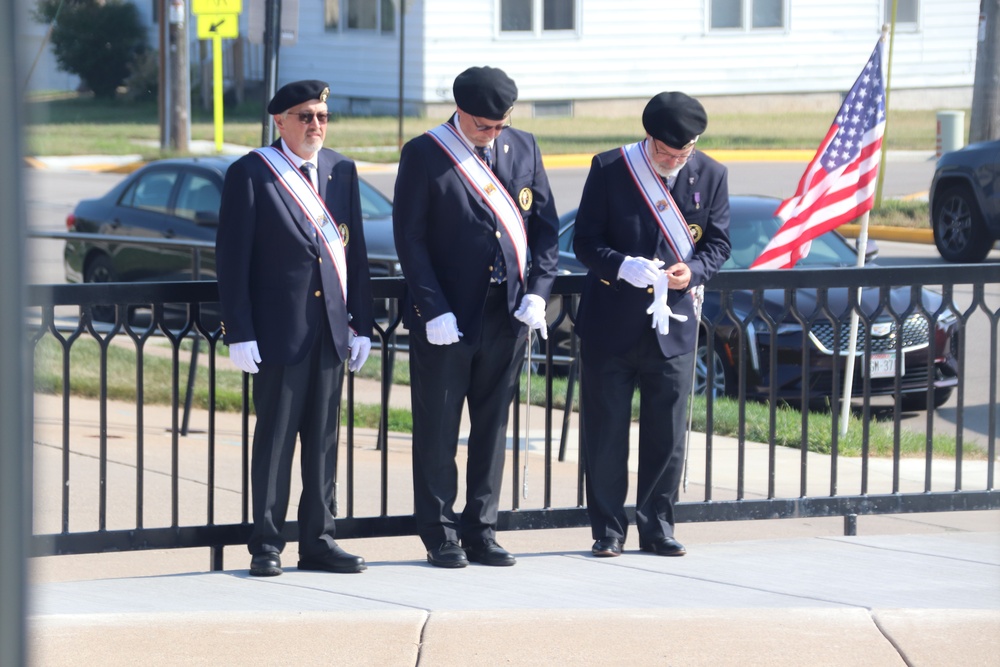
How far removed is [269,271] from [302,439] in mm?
626

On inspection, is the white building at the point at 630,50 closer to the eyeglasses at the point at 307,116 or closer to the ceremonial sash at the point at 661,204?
the ceremonial sash at the point at 661,204

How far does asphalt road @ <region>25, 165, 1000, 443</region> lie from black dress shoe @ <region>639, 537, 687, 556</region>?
3.94 meters

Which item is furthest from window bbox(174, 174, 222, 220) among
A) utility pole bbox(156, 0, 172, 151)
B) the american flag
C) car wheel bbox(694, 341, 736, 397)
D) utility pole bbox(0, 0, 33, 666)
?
utility pole bbox(156, 0, 172, 151)

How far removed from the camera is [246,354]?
16.7 feet

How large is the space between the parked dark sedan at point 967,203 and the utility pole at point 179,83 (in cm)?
1420

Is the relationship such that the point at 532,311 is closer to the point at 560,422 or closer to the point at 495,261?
the point at 495,261

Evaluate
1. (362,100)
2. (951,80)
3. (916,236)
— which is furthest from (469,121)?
(951,80)

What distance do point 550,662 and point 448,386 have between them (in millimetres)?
1299

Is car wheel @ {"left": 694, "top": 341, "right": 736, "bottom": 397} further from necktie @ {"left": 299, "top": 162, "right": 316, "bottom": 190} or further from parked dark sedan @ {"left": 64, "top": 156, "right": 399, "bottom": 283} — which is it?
necktie @ {"left": 299, "top": 162, "right": 316, "bottom": 190}

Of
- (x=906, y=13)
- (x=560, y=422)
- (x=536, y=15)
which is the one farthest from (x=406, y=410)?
(x=906, y=13)

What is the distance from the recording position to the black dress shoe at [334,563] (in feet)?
17.7

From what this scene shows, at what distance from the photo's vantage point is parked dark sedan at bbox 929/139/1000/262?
1567cm

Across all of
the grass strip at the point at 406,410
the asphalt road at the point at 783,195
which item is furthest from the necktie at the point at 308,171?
the asphalt road at the point at 783,195

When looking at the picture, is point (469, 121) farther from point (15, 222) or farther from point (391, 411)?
point (391, 411)
